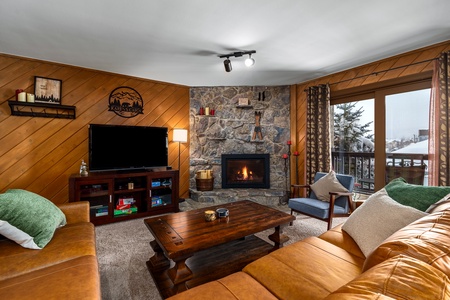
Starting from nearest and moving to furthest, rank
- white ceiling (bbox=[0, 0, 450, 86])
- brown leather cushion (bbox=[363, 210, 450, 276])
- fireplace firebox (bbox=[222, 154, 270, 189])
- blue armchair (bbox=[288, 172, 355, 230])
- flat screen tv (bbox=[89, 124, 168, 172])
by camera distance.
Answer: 1. brown leather cushion (bbox=[363, 210, 450, 276])
2. white ceiling (bbox=[0, 0, 450, 86])
3. blue armchair (bbox=[288, 172, 355, 230])
4. flat screen tv (bbox=[89, 124, 168, 172])
5. fireplace firebox (bbox=[222, 154, 270, 189])

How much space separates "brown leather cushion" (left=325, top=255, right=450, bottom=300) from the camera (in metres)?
0.55

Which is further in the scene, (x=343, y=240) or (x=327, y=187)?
(x=327, y=187)

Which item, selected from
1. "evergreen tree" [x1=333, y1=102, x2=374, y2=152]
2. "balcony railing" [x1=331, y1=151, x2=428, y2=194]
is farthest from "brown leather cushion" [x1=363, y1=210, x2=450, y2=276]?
"evergreen tree" [x1=333, y1=102, x2=374, y2=152]

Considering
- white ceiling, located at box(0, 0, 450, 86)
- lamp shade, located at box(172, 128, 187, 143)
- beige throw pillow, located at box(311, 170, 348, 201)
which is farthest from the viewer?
lamp shade, located at box(172, 128, 187, 143)

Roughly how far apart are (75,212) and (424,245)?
2.61m

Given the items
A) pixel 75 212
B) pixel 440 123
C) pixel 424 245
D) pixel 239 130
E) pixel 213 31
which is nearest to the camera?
pixel 424 245

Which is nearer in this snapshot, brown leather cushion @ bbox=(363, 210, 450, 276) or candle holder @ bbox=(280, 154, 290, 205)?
brown leather cushion @ bbox=(363, 210, 450, 276)

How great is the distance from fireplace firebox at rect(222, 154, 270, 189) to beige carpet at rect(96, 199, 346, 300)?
1.35 metres

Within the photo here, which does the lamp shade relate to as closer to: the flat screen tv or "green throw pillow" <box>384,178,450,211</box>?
the flat screen tv

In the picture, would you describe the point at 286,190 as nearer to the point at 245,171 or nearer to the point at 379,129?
the point at 245,171

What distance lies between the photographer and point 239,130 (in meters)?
4.71

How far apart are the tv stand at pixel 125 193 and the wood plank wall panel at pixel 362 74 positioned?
104 inches

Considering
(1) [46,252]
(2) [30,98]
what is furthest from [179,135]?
(1) [46,252]

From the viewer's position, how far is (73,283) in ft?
3.76
